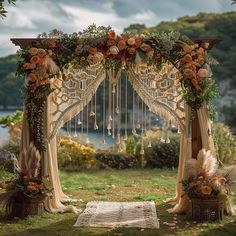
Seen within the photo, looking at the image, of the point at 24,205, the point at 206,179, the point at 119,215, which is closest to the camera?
the point at 206,179

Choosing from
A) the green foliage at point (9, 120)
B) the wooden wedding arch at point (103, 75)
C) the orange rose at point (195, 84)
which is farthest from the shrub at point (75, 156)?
the orange rose at point (195, 84)

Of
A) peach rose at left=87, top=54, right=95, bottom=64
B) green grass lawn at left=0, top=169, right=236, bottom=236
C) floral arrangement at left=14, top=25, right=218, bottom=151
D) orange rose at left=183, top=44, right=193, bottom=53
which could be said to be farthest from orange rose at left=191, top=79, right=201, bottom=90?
green grass lawn at left=0, top=169, right=236, bottom=236

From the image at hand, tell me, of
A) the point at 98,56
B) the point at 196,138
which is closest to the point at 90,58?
the point at 98,56

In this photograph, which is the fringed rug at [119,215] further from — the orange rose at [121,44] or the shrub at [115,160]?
the shrub at [115,160]

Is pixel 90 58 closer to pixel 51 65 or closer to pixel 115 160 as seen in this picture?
pixel 51 65

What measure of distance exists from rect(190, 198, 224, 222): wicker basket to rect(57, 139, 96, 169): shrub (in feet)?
19.1

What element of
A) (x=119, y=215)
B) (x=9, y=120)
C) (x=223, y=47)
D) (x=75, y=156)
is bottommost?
(x=119, y=215)

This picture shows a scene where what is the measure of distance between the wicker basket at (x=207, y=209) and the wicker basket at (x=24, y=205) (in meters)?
1.90

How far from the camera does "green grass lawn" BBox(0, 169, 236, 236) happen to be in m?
6.11

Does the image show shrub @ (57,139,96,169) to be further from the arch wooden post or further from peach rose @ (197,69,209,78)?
peach rose @ (197,69,209,78)

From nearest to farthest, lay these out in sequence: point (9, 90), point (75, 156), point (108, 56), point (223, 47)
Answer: point (108, 56)
point (75, 156)
point (9, 90)
point (223, 47)

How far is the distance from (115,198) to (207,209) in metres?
2.23

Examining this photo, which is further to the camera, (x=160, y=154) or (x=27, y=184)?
(x=160, y=154)

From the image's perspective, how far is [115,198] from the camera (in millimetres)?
8539
